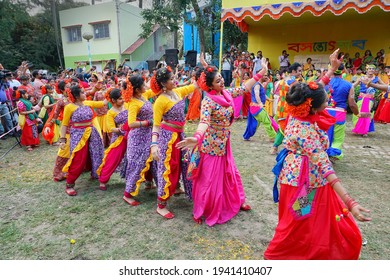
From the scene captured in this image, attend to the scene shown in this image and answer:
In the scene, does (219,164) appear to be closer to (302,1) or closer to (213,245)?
(213,245)

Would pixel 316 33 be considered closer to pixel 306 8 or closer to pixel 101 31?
pixel 306 8

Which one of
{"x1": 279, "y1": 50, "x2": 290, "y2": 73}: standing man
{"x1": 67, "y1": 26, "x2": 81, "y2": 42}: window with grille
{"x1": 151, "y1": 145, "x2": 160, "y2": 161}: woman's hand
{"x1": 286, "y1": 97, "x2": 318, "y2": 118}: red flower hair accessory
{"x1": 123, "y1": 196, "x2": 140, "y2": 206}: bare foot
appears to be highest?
{"x1": 67, "y1": 26, "x2": 81, "y2": 42}: window with grille

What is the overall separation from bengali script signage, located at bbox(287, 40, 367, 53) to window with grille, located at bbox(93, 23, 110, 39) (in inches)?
610

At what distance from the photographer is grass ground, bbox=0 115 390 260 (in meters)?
3.06

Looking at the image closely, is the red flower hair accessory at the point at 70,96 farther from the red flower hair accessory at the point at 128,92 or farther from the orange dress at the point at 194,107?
the orange dress at the point at 194,107

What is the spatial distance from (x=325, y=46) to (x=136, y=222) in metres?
12.7

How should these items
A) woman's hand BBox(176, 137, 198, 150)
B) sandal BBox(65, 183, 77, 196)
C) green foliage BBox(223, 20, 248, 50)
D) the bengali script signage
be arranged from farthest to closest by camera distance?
green foliage BBox(223, 20, 248, 50), the bengali script signage, sandal BBox(65, 183, 77, 196), woman's hand BBox(176, 137, 198, 150)

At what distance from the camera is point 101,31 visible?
23797 mm

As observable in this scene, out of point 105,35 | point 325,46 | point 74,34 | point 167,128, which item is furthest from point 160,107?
point 74,34

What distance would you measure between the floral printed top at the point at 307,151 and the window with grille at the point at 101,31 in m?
23.9

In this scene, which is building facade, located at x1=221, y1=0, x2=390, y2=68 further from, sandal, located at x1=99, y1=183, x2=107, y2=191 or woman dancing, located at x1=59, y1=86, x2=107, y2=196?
sandal, located at x1=99, y1=183, x2=107, y2=191

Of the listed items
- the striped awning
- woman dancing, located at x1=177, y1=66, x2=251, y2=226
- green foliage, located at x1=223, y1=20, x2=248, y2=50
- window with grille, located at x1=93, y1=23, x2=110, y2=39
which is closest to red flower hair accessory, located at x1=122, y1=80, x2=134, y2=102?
woman dancing, located at x1=177, y1=66, x2=251, y2=226

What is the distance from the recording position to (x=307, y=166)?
245 centimetres

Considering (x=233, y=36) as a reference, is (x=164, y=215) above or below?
below
